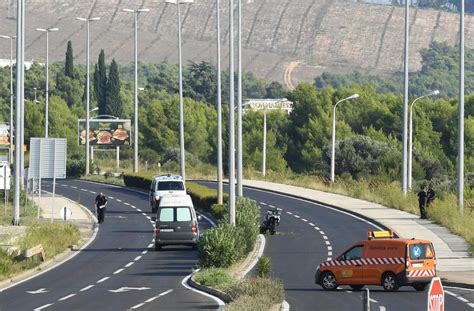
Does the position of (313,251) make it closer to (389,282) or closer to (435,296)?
(389,282)

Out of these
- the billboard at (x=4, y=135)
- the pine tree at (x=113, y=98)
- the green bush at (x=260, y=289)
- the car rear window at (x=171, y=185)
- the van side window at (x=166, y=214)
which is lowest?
the green bush at (x=260, y=289)

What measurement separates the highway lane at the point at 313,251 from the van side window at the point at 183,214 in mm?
3179

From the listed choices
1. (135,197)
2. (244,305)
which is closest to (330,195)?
(135,197)

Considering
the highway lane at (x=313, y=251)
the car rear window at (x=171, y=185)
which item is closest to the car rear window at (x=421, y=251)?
the highway lane at (x=313, y=251)

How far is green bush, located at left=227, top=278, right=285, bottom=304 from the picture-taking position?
2839cm

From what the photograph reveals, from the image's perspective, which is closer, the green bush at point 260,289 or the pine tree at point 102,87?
the green bush at point 260,289

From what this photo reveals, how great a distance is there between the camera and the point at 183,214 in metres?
47.2

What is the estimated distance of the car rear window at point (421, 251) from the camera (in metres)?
33.6

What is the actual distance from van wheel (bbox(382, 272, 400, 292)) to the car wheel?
1.33 meters

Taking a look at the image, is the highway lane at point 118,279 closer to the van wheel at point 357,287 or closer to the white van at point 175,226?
the white van at point 175,226

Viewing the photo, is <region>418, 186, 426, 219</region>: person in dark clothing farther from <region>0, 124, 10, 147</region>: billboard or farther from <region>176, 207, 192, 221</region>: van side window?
<region>0, 124, 10, 147</region>: billboard

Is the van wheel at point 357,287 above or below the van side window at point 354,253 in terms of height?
below

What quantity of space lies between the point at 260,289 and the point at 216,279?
5.32 m

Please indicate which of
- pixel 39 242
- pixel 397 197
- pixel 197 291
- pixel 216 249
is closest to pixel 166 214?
pixel 39 242
